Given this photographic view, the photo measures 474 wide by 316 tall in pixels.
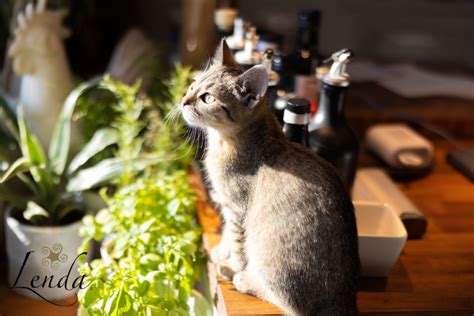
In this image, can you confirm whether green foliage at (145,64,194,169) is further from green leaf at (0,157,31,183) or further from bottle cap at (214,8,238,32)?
green leaf at (0,157,31,183)

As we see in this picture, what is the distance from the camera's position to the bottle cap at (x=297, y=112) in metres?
0.87

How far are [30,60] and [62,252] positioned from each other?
0.49 metres

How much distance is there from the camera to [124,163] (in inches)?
46.4

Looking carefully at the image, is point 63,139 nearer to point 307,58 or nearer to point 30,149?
point 30,149

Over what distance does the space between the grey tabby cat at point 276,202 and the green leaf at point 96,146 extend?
0.41 meters

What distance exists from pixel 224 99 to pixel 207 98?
1.2 inches

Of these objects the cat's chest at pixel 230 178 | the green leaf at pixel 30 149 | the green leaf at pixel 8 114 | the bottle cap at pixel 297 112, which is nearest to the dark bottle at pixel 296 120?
the bottle cap at pixel 297 112

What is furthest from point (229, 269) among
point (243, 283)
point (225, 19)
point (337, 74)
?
point (225, 19)

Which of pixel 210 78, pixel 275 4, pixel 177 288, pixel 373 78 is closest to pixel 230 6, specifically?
pixel 275 4

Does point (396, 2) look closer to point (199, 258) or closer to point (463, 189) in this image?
point (463, 189)

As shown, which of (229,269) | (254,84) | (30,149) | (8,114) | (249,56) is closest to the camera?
(254,84)

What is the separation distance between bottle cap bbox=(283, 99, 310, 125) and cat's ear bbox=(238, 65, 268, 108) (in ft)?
0.25

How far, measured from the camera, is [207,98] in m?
0.84

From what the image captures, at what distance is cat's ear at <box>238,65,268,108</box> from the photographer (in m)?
0.78
